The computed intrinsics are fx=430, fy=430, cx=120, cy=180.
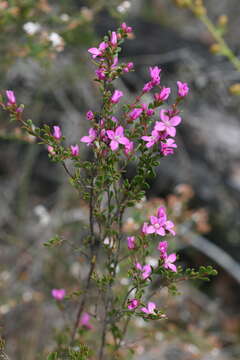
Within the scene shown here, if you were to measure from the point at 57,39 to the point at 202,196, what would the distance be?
7.01ft

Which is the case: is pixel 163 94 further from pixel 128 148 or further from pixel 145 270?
pixel 145 270

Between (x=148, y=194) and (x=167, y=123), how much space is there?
9.93 feet

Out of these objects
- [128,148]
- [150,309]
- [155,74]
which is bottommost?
[150,309]

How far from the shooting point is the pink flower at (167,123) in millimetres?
1304

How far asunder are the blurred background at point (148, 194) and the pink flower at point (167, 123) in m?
1.87

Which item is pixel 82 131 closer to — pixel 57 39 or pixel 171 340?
pixel 57 39

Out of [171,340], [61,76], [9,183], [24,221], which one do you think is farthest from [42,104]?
[171,340]

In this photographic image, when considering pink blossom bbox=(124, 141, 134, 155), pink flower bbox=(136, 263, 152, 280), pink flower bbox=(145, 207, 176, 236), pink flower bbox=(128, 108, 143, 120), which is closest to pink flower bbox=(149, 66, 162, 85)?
pink flower bbox=(128, 108, 143, 120)

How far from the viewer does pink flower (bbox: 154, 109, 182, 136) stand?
1.30m

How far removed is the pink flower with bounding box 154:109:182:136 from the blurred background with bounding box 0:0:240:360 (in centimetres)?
187

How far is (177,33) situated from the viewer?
5355 millimetres

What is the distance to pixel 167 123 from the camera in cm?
133

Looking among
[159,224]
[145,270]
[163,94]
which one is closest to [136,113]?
[163,94]

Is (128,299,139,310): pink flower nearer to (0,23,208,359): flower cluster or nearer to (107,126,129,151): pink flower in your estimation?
(0,23,208,359): flower cluster
